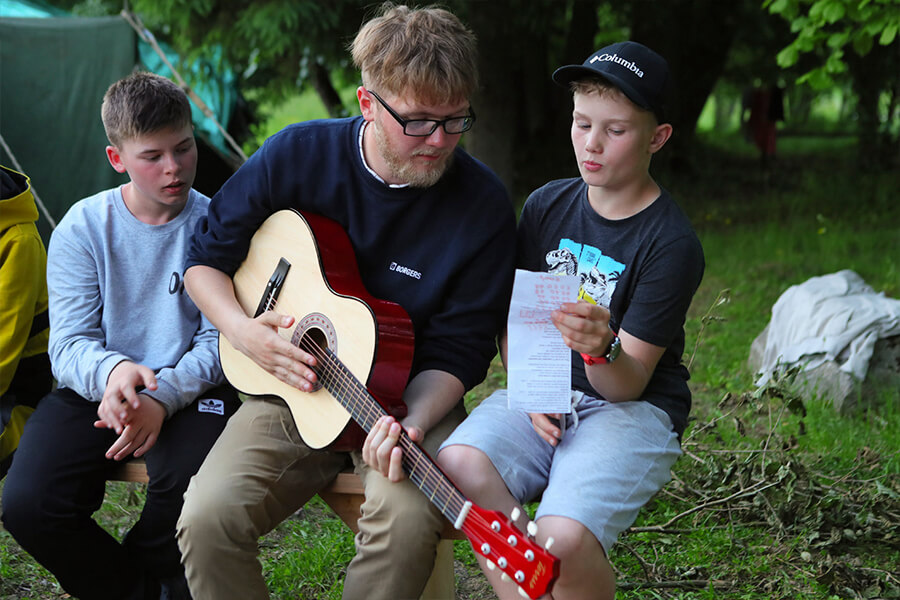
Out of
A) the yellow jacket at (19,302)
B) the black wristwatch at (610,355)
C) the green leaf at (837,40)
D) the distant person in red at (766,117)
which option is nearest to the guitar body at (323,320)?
the black wristwatch at (610,355)

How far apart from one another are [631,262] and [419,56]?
0.79m

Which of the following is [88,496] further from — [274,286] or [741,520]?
[741,520]

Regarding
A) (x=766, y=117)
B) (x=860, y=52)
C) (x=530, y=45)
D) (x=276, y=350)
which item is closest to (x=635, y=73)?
(x=276, y=350)

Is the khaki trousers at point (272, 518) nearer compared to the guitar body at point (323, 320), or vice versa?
the khaki trousers at point (272, 518)

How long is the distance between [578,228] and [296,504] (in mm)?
1089

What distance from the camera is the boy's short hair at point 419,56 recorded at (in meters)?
2.46

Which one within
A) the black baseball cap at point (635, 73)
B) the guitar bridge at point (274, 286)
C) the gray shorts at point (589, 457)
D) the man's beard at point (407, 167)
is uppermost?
the black baseball cap at point (635, 73)

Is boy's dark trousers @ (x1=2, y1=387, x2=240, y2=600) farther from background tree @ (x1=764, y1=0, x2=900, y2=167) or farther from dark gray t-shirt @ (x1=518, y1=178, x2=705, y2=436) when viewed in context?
background tree @ (x1=764, y1=0, x2=900, y2=167)

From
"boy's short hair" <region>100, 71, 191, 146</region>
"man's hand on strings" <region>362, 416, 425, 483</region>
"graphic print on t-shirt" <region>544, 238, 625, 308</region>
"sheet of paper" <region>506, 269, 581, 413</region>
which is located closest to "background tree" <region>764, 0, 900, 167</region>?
"graphic print on t-shirt" <region>544, 238, 625, 308</region>

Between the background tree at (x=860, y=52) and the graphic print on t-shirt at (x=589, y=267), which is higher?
the background tree at (x=860, y=52)

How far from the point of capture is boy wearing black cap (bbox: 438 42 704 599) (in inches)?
88.1

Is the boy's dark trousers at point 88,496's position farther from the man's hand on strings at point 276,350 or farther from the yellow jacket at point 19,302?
the man's hand on strings at point 276,350

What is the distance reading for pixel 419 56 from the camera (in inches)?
97.0

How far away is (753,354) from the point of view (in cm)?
536
